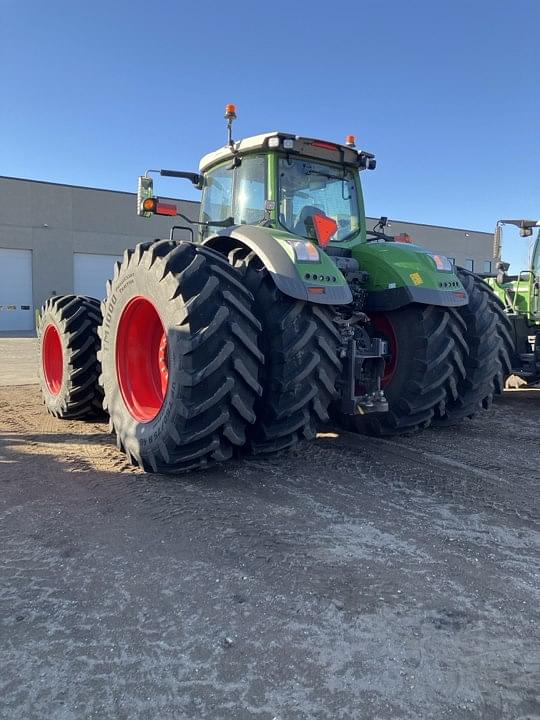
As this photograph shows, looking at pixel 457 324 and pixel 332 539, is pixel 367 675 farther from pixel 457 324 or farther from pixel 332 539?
pixel 457 324

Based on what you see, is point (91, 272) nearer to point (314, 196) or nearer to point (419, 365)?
point (314, 196)

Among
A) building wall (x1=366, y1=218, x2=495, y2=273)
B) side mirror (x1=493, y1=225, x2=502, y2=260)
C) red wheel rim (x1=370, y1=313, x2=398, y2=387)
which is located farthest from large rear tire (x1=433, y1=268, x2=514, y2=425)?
building wall (x1=366, y1=218, x2=495, y2=273)

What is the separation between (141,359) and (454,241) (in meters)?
37.6

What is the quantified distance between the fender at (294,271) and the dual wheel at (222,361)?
14 cm

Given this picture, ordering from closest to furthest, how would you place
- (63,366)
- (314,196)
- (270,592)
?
(270,592) → (314,196) → (63,366)

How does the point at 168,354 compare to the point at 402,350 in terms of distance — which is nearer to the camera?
the point at 168,354

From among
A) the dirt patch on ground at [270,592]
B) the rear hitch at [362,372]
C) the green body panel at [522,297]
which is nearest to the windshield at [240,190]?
the rear hitch at [362,372]

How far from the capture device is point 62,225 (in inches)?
1126

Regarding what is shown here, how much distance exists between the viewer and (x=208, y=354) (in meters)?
3.82

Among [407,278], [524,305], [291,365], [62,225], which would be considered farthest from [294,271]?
[62,225]

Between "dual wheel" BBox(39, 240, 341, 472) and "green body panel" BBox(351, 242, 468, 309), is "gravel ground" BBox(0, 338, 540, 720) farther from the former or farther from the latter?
"green body panel" BBox(351, 242, 468, 309)

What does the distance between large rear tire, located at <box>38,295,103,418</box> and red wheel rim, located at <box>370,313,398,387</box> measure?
2.90 metres

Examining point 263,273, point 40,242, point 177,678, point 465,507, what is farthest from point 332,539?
point 40,242

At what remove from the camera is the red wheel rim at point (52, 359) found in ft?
21.8
